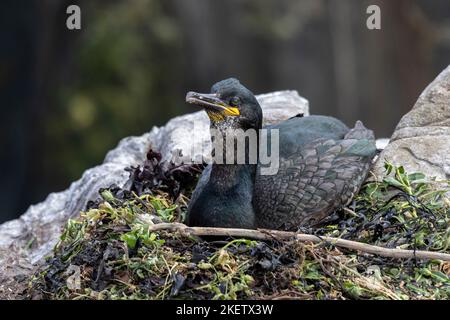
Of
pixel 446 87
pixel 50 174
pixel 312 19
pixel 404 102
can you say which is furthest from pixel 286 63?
pixel 446 87

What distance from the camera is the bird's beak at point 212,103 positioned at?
23.2ft

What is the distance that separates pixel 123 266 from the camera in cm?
646

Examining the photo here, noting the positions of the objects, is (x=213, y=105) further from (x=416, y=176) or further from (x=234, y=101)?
(x=416, y=176)

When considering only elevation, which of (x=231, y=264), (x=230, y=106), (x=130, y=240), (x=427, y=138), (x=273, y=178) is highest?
(x=230, y=106)

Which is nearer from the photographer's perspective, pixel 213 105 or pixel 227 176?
pixel 213 105

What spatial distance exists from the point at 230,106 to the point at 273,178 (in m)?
0.72

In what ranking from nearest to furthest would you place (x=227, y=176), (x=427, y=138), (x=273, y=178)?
1. (x=227, y=176)
2. (x=273, y=178)
3. (x=427, y=138)

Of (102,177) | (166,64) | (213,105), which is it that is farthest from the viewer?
(166,64)

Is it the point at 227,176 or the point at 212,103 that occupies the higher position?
the point at 212,103

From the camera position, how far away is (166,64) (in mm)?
18719

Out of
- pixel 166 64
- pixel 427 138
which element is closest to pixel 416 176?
pixel 427 138

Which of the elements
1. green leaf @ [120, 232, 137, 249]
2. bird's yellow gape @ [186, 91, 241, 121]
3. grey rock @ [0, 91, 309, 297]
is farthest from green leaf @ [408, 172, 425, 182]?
green leaf @ [120, 232, 137, 249]

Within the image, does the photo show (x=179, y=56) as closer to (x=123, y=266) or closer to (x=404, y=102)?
(x=404, y=102)
